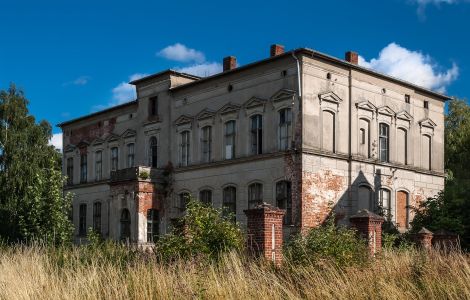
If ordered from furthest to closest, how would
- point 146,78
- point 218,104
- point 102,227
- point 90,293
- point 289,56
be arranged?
point 102,227
point 146,78
point 218,104
point 289,56
point 90,293

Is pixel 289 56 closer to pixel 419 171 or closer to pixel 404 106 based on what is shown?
pixel 404 106

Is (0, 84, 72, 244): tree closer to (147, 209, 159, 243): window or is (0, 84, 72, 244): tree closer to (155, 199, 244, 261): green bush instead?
(147, 209, 159, 243): window

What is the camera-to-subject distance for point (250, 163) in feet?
94.0

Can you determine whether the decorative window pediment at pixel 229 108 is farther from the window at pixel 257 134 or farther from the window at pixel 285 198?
the window at pixel 285 198

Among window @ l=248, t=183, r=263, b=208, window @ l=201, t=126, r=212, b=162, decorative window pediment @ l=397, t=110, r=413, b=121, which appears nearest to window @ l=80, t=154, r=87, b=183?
window @ l=201, t=126, r=212, b=162

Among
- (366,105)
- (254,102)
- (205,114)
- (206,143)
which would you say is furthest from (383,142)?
(205,114)

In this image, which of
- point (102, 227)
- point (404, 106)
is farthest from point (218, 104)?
point (102, 227)

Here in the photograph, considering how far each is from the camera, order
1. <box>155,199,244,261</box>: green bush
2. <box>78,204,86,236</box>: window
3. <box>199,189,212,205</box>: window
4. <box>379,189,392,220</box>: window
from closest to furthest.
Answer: <box>155,199,244,261</box>: green bush < <box>379,189,392,220</box>: window < <box>199,189,212,205</box>: window < <box>78,204,86,236</box>: window

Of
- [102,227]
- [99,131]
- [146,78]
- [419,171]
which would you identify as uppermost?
[146,78]

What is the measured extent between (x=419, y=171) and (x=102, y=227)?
1700 centimetres

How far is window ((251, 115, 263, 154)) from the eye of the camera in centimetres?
2858

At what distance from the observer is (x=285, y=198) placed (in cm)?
2720

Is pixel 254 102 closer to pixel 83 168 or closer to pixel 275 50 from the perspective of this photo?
pixel 275 50

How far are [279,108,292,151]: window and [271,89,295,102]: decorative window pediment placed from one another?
18.9 inches
